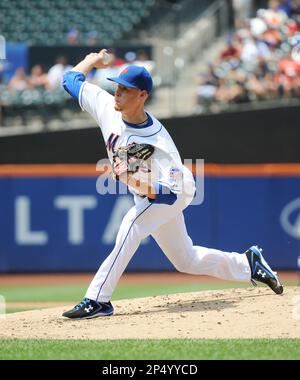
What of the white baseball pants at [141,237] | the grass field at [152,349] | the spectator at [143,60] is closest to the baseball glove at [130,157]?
the white baseball pants at [141,237]

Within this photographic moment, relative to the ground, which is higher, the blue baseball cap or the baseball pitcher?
the blue baseball cap

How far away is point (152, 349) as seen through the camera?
5762 mm

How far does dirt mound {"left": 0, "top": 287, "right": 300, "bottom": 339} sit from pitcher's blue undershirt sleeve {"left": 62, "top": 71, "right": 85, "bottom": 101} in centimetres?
181

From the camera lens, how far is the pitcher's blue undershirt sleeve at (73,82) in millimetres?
6941

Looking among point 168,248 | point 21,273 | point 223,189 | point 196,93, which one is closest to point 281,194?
point 223,189

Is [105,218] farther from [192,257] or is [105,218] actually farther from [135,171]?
[135,171]

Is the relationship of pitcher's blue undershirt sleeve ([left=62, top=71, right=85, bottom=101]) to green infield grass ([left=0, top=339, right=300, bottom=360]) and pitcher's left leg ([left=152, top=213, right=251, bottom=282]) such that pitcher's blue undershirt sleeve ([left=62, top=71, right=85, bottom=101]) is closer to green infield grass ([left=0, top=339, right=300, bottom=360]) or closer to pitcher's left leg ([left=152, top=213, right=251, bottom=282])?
pitcher's left leg ([left=152, top=213, right=251, bottom=282])

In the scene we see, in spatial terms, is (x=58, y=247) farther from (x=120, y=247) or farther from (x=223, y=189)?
(x=120, y=247)

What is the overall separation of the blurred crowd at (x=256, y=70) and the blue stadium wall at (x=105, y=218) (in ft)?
5.82

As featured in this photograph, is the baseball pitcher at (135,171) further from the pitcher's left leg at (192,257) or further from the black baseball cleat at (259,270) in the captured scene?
the black baseball cleat at (259,270)

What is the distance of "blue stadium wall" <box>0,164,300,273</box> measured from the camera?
41.9 feet

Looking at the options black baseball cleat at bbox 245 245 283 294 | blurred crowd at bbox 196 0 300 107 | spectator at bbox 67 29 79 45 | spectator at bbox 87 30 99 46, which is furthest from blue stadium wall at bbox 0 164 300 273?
black baseball cleat at bbox 245 245 283 294

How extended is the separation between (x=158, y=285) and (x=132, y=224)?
487cm

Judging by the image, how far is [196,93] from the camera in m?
14.5
